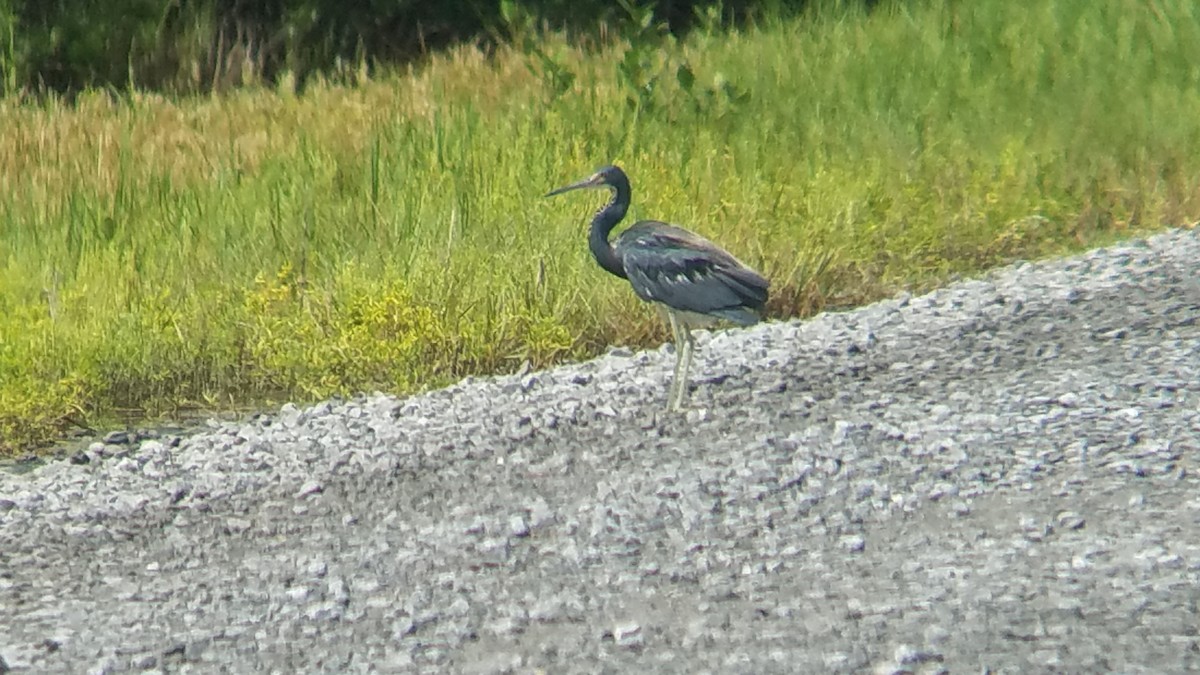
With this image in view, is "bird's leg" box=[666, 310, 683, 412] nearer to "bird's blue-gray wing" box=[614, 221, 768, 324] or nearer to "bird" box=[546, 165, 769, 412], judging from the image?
"bird" box=[546, 165, 769, 412]

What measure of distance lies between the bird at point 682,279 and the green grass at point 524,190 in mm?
967

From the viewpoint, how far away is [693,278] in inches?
293

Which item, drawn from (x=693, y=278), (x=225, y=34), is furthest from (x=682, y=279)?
(x=225, y=34)

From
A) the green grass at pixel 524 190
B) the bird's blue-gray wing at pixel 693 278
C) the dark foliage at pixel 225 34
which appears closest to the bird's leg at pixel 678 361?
the bird's blue-gray wing at pixel 693 278

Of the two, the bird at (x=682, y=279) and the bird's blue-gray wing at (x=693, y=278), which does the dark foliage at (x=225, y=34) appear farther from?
the bird's blue-gray wing at (x=693, y=278)

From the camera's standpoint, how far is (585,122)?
462 inches

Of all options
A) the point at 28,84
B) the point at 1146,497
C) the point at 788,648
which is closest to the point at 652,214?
the point at 1146,497

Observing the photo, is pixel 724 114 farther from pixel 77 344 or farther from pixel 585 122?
pixel 77 344

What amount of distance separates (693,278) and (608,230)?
0.66 m

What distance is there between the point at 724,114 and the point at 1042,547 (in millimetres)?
6329

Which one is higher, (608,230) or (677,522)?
(608,230)

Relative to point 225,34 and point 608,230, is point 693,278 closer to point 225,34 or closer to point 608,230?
point 608,230

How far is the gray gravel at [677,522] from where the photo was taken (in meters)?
5.19

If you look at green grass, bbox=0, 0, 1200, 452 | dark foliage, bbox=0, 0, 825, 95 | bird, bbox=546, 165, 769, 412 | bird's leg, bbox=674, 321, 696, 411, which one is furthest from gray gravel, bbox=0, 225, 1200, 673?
dark foliage, bbox=0, 0, 825, 95
